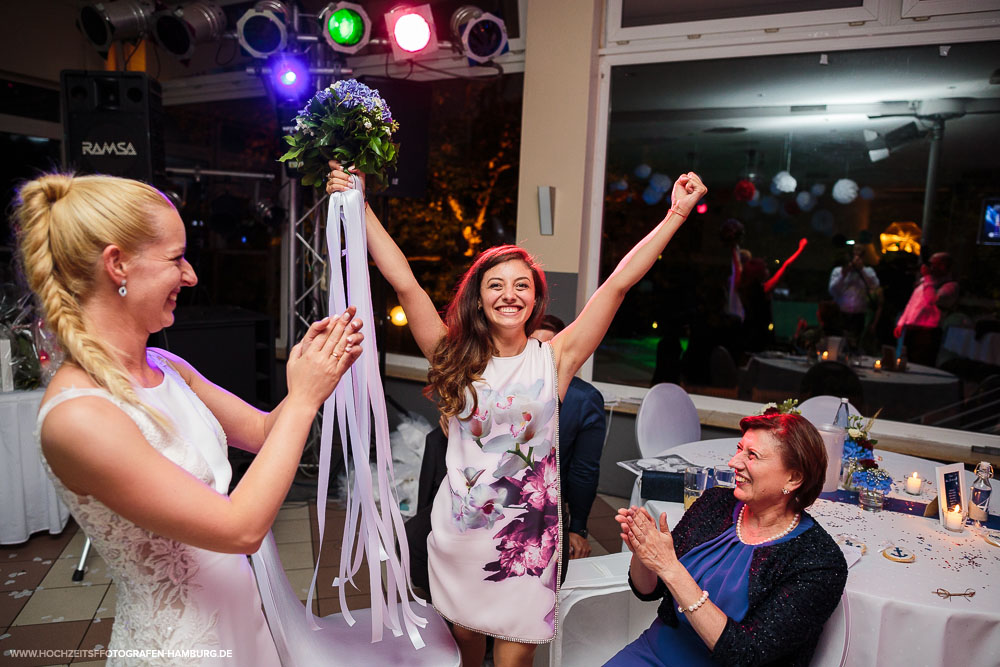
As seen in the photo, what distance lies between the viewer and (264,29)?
4477 millimetres

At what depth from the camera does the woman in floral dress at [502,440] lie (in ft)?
5.62

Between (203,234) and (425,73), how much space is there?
282 cm

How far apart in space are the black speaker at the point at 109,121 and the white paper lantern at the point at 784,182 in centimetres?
412

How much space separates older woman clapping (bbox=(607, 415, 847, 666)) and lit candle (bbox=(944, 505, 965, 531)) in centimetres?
91

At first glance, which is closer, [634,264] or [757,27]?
[634,264]

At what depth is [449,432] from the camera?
72.0 inches

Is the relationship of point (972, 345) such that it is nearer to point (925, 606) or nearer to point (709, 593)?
point (925, 606)

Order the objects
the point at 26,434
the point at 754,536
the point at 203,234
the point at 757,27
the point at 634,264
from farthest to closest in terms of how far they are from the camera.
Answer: the point at 203,234
the point at 757,27
the point at 26,434
the point at 634,264
the point at 754,536

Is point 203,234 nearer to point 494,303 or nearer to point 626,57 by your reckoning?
point 626,57

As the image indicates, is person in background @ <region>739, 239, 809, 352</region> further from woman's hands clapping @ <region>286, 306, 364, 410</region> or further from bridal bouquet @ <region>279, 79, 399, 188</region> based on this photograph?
woman's hands clapping @ <region>286, 306, 364, 410</region>

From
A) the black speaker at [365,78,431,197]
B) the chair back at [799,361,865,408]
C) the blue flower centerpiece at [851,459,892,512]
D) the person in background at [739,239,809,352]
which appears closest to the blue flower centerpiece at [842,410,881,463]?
the blue flower centerpiece at [851,459,892,512]

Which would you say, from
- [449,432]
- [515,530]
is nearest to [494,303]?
[449,432]

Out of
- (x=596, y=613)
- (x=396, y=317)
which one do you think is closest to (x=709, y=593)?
(x=596, y=613)

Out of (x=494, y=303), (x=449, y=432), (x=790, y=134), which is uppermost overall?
(x=790, y=134)
